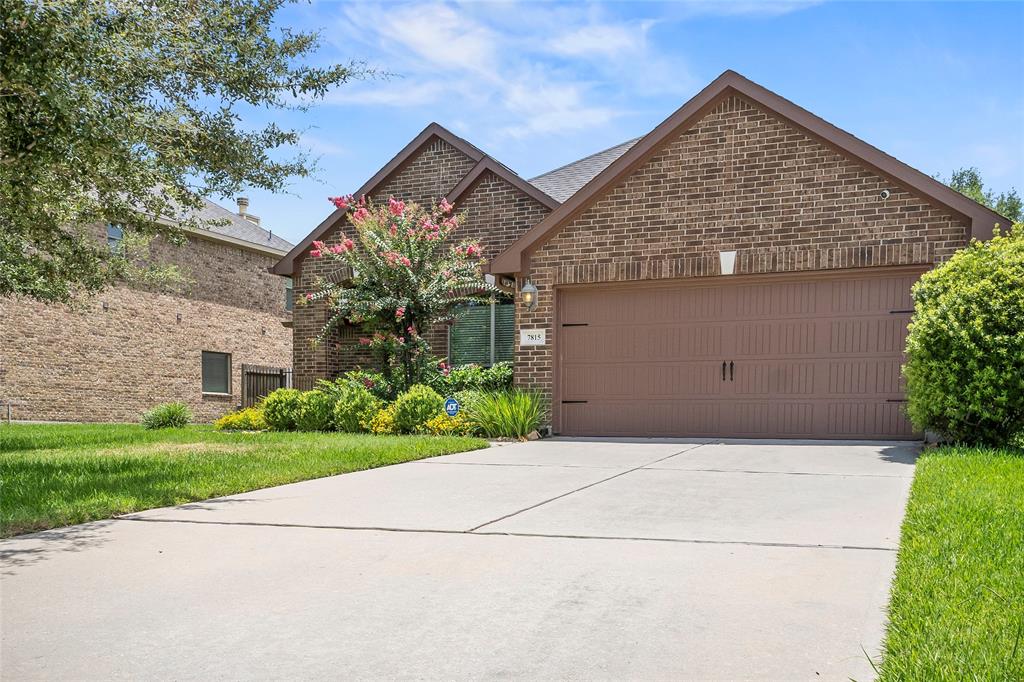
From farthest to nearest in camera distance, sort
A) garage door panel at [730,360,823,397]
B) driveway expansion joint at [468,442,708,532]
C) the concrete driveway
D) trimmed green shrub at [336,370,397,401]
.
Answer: trimmed green shrub at [336,370,397,401]
garage door panel at [730,360,823,397]
driveway expansion joint at [468,442,708,532]
the concrete driveway

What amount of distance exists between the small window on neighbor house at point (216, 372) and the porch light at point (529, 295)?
16948 millimetres

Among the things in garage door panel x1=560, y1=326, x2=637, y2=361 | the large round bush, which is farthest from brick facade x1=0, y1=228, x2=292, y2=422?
the large round bush

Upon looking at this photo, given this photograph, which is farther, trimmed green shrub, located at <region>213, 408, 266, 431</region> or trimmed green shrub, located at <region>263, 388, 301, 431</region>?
trimmed green shrub, located at <region>213, 408, 266, 431</region>

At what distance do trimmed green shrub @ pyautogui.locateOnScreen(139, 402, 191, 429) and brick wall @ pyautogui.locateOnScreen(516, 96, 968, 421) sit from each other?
7.74 m

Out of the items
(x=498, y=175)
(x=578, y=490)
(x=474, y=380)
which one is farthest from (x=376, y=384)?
(x=578, y=490)

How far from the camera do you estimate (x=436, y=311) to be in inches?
595

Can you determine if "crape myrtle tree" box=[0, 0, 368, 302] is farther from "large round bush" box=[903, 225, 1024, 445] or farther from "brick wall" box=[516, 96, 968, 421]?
"large round bush" box=[903, 225, 1024, 445]

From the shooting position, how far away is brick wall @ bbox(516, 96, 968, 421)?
1156 cm

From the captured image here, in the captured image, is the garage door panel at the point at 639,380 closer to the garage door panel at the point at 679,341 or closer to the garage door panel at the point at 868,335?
the garage door panel at the point at 679,341

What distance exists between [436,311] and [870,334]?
7131mm

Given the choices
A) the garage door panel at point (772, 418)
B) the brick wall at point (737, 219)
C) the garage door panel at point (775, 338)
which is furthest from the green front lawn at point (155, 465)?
the garage door panel at point (775, 338)

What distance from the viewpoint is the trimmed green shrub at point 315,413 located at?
14.5 meters

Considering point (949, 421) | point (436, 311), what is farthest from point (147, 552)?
point (436, 311)

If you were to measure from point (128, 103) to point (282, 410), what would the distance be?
27.3ft
